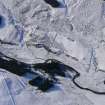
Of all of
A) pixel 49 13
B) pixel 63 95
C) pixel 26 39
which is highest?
pixel 49 13

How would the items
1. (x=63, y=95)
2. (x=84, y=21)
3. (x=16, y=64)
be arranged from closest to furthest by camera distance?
(x=63, y=95) < (x=16, y=64) < (x=84, y=21)

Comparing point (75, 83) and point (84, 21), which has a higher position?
point (84, 21)

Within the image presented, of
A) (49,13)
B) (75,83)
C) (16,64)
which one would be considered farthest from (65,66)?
(49,13)

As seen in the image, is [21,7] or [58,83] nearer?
[58,83]

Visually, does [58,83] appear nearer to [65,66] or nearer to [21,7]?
[65,66]

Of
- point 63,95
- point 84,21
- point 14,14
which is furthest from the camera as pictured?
point 14,14

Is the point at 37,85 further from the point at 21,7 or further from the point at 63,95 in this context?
the point at 21,7

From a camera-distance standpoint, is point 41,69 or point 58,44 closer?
point 41,69
